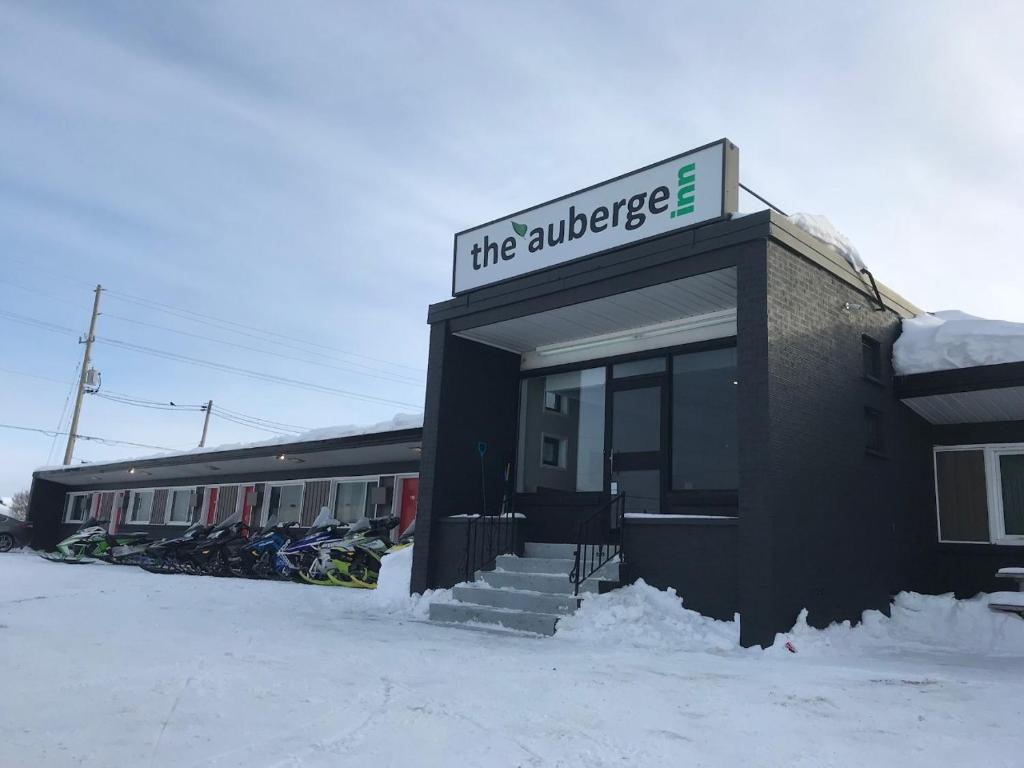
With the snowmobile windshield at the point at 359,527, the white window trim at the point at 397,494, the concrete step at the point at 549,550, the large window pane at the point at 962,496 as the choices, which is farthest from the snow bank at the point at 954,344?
the white window trim at the point at 397,494

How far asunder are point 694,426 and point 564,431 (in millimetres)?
2498

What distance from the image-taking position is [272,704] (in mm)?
4992

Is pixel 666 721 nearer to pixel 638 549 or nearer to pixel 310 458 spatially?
pixel 638 549

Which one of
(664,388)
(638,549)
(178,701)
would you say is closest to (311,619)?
(638,549)

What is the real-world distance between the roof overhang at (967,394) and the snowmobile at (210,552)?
13.6 metres

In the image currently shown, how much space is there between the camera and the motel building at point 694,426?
8625mm

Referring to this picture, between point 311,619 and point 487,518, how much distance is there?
2.91 metres

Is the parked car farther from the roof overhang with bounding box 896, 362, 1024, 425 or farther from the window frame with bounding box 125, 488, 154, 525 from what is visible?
the roof overhang with bounding box 896, 362, 1024, 425

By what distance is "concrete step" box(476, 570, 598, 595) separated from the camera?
9461mm

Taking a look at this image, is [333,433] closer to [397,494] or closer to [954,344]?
[397,494]

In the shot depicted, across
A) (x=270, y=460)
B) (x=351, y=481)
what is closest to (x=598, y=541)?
(x=351, y=481)

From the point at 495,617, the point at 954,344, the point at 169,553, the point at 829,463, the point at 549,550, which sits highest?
the point at 954,344

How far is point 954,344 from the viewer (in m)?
10.6

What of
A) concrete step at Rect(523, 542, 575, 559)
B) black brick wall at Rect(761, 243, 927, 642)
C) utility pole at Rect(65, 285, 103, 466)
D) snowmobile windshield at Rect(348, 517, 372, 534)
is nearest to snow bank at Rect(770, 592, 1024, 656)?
black brick wall at Rect(761, 243, 927, 642)
